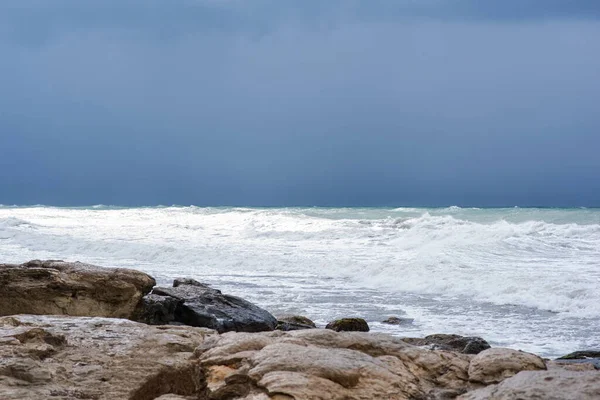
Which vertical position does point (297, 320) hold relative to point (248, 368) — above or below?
below

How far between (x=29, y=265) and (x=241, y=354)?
→ 15.6ft

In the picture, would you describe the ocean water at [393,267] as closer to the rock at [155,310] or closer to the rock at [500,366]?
the rock at [155,310]

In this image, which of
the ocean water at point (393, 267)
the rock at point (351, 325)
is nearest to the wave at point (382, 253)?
the ocean water at point (393, 267)

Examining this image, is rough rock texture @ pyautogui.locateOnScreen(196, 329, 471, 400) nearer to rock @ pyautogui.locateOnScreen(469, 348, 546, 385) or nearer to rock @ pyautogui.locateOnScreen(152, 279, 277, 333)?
rock @ pyautogui.locateOnScreen(469, 348, 546, 385)

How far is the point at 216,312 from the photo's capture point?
363 inches

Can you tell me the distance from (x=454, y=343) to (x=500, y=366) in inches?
188

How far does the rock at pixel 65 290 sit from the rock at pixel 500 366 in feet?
15.4

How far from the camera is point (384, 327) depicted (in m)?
10.9

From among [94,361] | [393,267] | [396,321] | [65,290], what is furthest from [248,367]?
[393,267]

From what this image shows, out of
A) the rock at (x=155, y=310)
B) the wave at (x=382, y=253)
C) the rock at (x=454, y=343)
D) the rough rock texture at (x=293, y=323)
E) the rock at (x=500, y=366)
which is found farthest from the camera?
the wave at (x=382, y=253)

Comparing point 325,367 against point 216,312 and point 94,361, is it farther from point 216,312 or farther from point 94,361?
point 216,312

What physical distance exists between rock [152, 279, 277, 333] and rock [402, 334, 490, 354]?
2.09 meters

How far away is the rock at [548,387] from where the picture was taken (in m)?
3.06

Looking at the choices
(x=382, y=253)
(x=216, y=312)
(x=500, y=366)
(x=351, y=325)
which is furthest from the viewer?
(x=382, y=253)
